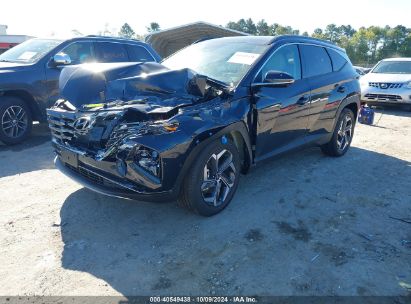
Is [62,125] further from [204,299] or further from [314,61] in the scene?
[314,61]

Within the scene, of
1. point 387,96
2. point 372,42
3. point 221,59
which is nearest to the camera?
point 221,59

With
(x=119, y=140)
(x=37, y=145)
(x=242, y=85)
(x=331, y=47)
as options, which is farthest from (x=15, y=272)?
(x=331, y=47)

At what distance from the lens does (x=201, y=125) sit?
3275mm

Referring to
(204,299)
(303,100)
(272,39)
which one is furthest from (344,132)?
(204,299)

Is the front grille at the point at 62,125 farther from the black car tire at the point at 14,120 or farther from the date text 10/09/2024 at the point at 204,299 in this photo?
the black car tire at the point at 14,120

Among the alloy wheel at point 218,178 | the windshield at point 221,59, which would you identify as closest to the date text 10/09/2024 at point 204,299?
the alloy wheel at point 218,178

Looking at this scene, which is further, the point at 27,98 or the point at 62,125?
the point at 27,98

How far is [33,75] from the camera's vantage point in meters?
6.27

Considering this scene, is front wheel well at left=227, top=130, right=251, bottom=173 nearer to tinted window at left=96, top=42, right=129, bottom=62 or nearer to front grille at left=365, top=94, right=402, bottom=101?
tinted window at left=96, top=42, right=129, bottom=62

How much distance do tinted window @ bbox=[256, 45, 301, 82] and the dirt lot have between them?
1.39 metres

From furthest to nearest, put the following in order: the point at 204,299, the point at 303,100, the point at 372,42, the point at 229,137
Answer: the point at 372,42
the point at 303,100
the point at 229,137
the point at 204,299

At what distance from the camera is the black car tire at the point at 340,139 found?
5.76 m

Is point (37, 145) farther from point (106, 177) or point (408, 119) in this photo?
point (408, 119)

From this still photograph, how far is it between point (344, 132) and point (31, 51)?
580 cm
